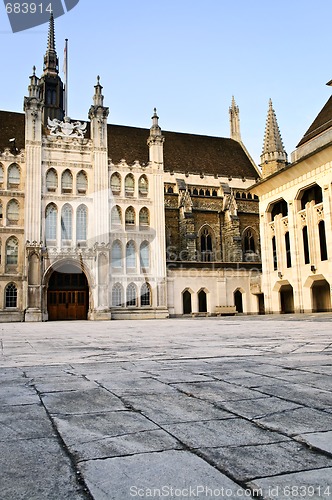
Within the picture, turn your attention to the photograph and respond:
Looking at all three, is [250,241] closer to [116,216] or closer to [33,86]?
[116,216]

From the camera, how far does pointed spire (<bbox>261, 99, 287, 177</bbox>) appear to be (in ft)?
141

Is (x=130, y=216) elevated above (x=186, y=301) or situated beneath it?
elevated above

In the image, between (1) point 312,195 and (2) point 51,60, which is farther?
(2) point 51,60

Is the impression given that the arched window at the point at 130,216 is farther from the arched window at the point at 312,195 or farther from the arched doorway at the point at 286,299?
the arched window at the point at 312,195

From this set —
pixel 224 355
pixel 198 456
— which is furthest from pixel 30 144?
pixel 198 456

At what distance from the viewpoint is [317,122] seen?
32.9m

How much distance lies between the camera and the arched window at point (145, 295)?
3684cm

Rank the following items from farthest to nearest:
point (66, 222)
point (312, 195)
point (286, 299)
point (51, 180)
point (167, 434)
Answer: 1. point (51, 180)
2. point (66, 222)
3. point (286, 299)
4. point (312, 195)
5. point (167, 434)

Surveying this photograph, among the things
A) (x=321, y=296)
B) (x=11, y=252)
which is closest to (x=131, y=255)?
(x=11, y=252)

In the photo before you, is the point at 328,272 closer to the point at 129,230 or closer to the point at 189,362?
the point at 129,230

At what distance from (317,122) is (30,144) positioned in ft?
72.3

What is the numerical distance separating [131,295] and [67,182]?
35.0 feet

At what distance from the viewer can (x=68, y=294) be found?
120 ft

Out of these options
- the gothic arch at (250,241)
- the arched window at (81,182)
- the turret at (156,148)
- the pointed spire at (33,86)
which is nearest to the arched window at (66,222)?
the arched window at (81,182)
